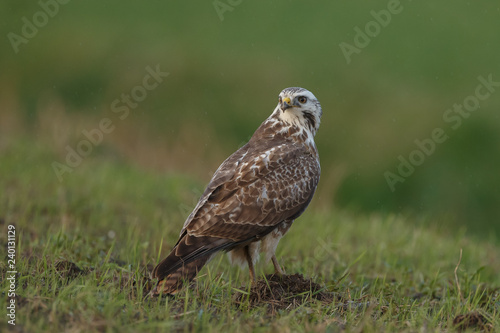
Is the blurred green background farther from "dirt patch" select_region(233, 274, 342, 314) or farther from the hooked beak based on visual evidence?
"dirt patch" select_region(233, 274, 342, 314)

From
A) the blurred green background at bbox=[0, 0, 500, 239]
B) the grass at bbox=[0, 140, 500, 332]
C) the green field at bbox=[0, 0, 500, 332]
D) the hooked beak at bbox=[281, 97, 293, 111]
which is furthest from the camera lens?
the blurred green background at bbox=[0, 0, 500, 239]

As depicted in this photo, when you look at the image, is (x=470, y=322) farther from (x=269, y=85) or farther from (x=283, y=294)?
(x=269, y=85)

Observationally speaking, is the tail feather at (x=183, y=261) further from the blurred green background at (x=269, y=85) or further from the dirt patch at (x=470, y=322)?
the blurred green background at (x=269, y=85)

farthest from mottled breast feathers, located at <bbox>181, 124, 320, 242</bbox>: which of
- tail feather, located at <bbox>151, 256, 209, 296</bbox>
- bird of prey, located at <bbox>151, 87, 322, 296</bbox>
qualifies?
tail feather, located at <bbox>151, 256, 209, 296</bbox>

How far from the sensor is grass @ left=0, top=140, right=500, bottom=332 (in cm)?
507

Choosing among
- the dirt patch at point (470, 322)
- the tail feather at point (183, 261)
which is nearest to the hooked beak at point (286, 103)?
the tail feather at point (183, 261)

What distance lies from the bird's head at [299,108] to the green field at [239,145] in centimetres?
151

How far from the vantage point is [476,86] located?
54.9ft

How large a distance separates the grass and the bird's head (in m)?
1.42

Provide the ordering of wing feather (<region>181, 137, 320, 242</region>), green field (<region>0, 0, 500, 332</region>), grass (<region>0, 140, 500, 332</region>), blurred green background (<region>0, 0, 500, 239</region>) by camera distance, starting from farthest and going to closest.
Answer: blurred green background (<region>0, 0, 500, 239</region>) → wing feather (<region>181, 137, 320, 242</region>) → green field (<region>0, 0, 500, 332</region>) → grass (<region>0, 140, 500, 332</region>)

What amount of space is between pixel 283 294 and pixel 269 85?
9547mm

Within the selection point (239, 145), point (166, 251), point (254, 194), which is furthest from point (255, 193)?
point (239, 145)

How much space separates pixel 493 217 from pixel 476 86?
14.8ft

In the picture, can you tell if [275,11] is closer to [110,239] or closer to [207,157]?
[207,157]
